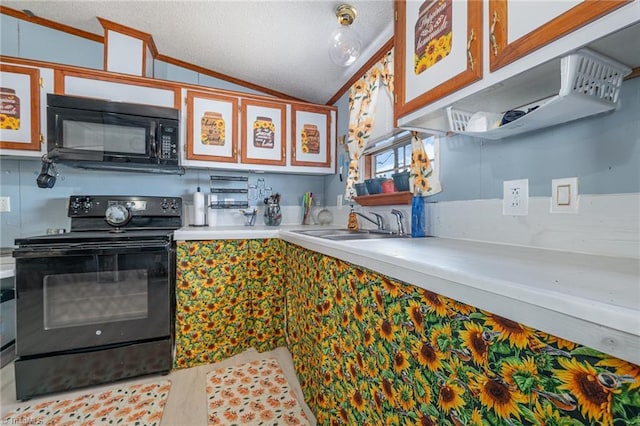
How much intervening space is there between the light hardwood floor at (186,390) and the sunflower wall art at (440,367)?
23.5 inches

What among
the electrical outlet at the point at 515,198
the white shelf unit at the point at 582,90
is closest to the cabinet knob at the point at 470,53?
the white shelf unit at the point at 582,90

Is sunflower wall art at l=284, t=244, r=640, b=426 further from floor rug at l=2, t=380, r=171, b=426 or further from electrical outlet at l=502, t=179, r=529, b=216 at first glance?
floor rug at l=2, t=380, r=171, b=426

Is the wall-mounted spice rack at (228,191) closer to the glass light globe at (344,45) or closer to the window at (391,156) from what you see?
the window at (391,156)

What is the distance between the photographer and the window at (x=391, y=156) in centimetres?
158

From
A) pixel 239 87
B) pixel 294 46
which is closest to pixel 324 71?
pixel 294 46

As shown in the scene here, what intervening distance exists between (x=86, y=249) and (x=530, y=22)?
225 cm

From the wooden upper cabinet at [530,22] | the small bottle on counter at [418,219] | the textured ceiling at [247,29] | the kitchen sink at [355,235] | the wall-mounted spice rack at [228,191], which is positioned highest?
the textured ceiling at [247,29]

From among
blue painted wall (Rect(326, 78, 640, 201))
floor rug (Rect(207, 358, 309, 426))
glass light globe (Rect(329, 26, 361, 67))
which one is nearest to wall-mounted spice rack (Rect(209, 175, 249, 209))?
floor rug (Rect(207, 358, 309, 426))

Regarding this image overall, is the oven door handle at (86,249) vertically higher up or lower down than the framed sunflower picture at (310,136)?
lower down

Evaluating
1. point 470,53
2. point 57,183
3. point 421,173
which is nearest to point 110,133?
point 57,183

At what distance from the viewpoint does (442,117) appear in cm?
117

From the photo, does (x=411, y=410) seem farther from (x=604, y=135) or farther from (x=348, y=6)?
(x=348, y=6)

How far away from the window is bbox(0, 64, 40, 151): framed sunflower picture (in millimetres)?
2362

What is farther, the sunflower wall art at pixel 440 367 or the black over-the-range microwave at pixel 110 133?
the black over-the-range microwave at pixel 110 133
